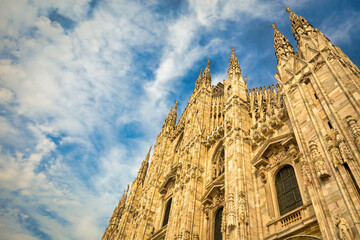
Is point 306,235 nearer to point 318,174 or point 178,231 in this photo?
point 318,174

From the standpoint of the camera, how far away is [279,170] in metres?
12.6

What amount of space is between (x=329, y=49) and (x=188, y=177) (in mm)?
12609

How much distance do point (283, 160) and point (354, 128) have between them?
4.57m

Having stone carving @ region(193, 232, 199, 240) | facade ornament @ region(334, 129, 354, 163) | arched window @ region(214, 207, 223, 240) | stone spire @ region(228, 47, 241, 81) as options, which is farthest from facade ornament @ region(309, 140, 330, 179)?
stone spire @ region(228, 47, 241, 81)

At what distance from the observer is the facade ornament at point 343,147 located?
308 inches

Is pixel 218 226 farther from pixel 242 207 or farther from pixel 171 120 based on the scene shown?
pixel 171 120

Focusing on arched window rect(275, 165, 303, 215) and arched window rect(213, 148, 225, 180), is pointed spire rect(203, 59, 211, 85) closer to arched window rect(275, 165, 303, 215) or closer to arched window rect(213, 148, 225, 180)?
arched window rect(213, 148, 225, 180)

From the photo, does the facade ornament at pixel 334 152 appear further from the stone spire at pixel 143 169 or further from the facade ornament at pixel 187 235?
the stone spire at pixel 143 169

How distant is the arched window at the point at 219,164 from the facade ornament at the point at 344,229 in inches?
431

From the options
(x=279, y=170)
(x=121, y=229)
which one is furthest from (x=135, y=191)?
(x=279, y=170)

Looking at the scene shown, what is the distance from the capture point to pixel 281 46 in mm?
16422

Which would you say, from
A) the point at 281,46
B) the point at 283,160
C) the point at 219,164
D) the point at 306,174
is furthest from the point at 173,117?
the point at 306,174

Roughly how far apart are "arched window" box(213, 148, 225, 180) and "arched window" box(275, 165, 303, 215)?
5966mm

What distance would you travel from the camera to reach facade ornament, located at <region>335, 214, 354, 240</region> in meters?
6.69
